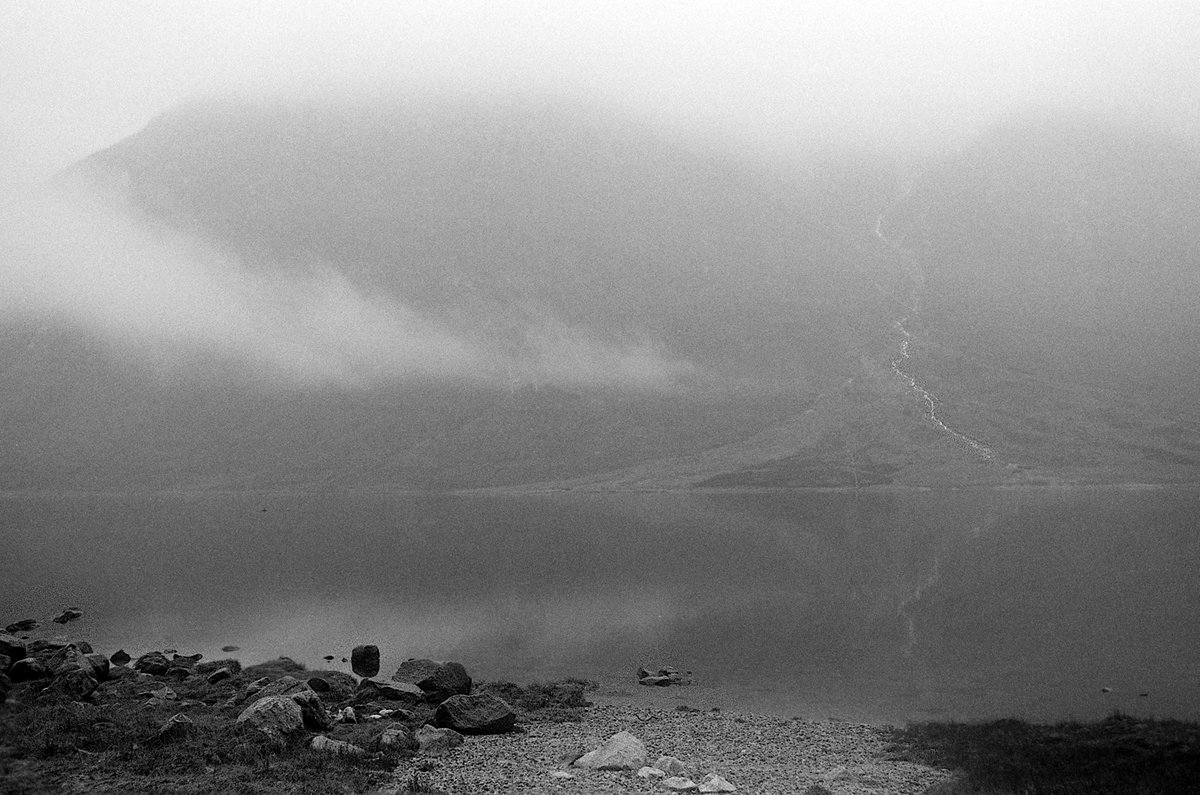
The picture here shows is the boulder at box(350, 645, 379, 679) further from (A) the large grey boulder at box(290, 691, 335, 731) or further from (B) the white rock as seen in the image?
(B) the white rock

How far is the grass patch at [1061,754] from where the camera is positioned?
93.9 feet

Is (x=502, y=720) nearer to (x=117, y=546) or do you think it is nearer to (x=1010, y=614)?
(x=1010, y=614)

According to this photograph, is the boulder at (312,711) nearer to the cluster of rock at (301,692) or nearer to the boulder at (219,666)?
the cluster of rock at (301,692)

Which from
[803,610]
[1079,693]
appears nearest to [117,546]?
[803,610]

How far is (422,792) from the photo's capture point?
2845cm

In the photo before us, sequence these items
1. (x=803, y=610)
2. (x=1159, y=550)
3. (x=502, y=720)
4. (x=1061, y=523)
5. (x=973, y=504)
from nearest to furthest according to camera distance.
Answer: (x=502, y=720)
(x=803, y=610)
(x=1159, y=550)
(x=1061, y=523)
(x=973, y=504)

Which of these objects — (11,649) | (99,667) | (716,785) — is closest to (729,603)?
(99,667)

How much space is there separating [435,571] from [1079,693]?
6929cm

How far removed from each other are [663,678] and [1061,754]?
21999 mm

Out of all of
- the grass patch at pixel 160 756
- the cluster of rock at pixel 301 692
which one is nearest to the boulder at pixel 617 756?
the cluster of rock at pixel 301 692

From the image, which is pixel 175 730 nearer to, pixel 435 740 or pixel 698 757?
pixel 435 740

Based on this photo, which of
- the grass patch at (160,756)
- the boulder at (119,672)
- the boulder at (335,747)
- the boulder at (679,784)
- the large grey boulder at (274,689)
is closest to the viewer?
the grass patch at (160,756)

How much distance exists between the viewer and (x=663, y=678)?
1975 inches

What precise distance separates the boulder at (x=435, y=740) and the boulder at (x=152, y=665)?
943 inches
